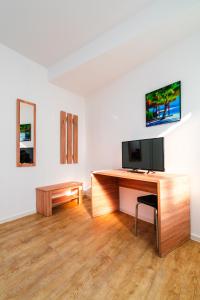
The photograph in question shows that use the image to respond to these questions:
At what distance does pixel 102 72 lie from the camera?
280cm

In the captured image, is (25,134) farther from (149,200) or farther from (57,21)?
(149,200)

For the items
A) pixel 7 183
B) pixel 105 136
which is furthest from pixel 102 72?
pixel 7 183

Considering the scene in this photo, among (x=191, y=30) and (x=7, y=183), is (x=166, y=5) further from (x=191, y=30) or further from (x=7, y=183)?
(x=7, y=183)

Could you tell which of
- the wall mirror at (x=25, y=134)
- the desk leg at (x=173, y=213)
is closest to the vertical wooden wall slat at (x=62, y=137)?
the wall mirror at (x=25, y=134)

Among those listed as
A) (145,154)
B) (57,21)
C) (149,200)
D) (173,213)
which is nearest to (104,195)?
(149,200)

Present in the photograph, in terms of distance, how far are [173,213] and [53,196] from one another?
213 cm

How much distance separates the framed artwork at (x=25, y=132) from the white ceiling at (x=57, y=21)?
130 centimetres

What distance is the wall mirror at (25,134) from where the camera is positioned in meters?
2.63

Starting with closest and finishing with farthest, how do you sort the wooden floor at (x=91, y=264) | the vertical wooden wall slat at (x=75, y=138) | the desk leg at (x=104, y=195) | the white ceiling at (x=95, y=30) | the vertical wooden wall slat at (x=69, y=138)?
the wooden floor at (x=91, y=264)
the white ceiling at (x=95, y=30)
the desk leg at (x=104, y=195)
the vertical wooden wall slat at (x=69, y=138)
the vertical wooden wall slat at (x=75, y=138)

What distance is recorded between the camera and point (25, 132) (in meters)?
2.73

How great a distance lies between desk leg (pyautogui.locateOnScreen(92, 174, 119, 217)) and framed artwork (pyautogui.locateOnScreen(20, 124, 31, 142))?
140 centimetres

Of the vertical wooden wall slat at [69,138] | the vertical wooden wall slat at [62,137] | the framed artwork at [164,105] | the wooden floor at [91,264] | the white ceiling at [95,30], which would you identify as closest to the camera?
the wooden floor at [91,264]

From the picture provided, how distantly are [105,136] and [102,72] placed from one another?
1247 mm

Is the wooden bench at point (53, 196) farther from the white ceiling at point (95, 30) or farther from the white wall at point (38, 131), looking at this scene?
the white ceiling at point (95, 30)
